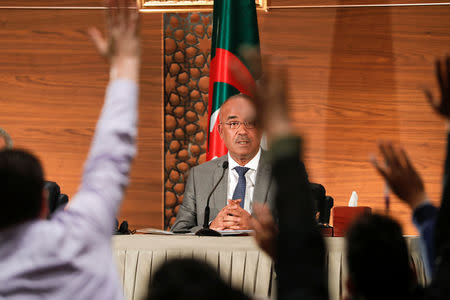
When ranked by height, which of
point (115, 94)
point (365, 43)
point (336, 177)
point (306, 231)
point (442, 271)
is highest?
point (365, 43)

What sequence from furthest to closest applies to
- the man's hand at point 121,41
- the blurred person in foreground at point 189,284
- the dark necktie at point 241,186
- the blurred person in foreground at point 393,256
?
the dark necktie at point 241,186, the man's hand at point 121,41, the blurred person in foreground at point 393,256, the blurred person in foreground at point 189,284

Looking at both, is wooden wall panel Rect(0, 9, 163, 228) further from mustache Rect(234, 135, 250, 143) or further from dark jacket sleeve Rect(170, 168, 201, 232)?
mustache Rect(234, 135, 250, 143)

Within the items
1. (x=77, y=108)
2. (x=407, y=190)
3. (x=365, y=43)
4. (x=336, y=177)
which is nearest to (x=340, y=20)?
(x=365, y=43)

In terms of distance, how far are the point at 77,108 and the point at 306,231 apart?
14.7 ft

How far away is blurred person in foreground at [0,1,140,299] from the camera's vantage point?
1059 millimetres

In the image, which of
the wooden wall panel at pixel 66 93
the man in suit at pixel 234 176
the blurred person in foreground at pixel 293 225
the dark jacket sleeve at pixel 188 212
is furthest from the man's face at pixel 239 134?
the blurred person in foreground at pixel 293 225

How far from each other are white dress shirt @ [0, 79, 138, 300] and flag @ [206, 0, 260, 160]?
10.4 ft

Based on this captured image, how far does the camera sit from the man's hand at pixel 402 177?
4.17 ft

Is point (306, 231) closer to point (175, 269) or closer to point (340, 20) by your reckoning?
point (175, 269)

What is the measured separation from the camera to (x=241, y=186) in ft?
12.2

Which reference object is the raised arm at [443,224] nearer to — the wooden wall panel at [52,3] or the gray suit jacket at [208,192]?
the gray suit jacket at [208,192]

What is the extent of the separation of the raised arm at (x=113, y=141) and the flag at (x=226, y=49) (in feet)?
10.2

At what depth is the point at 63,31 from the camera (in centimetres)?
511

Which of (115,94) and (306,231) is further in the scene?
(115,94)
